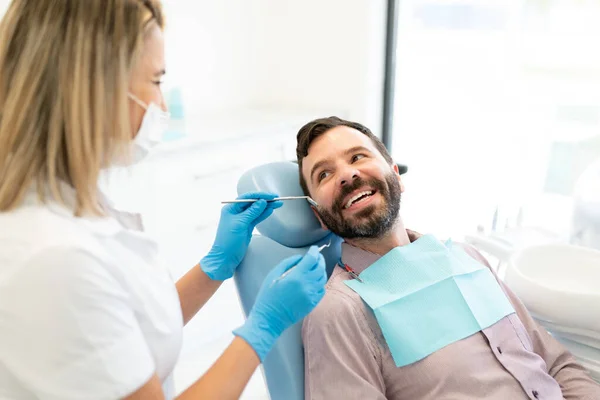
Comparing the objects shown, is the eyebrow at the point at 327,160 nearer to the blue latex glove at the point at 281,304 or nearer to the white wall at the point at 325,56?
the blue latex glove at the point at 281,304

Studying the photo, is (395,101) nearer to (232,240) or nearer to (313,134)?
(313,134)

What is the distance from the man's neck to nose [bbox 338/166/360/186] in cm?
16

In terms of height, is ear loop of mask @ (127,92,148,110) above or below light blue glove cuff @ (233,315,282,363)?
above

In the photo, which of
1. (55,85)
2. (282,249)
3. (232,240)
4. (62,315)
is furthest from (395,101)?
(62,315)

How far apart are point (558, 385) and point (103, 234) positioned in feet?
3.61

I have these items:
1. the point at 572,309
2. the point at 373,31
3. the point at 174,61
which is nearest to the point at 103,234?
the point at 572,309

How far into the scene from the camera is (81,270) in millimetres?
728

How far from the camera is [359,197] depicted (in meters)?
1.36

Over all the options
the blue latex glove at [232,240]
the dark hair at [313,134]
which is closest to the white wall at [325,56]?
the dark hair at [313,134]

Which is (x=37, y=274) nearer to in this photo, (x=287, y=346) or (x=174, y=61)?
(x=287, y=346)

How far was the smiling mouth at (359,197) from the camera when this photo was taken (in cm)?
134

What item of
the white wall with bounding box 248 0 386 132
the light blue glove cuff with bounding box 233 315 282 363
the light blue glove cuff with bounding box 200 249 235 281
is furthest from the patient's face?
the white wall with bounding box 248 0 386 132

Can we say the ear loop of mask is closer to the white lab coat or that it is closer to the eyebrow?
the white lab coat

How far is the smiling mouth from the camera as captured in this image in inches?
52.9
